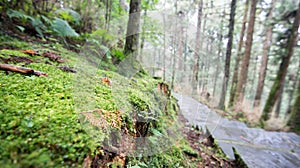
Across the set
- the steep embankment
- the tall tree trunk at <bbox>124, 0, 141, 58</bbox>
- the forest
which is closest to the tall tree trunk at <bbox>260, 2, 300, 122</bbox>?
the forest

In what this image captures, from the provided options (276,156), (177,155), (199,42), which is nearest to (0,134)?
(177,155)

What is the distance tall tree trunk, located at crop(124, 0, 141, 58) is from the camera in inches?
136

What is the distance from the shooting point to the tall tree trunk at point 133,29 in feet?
11.3

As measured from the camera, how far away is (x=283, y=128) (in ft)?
18.7

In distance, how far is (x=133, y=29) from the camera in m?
3.49

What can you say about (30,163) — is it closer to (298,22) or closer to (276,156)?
(276,156)

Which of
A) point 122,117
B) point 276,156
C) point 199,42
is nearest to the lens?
point 122,117

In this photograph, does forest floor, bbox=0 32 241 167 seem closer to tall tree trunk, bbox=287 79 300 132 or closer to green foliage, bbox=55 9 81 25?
green foliage, bbox=55 9 81 25

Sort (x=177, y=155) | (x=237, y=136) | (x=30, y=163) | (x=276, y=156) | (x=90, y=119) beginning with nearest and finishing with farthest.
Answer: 1. (x=30, y=163)
2. (x=90, y=119)
3. (x=177, y=155)
4. (x=276, y=156)
5. (x=237, y=136)

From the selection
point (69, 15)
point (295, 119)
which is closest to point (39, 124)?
point (69, 15)

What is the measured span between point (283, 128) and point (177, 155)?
5729 mm

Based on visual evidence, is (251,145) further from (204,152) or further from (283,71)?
(283,71)

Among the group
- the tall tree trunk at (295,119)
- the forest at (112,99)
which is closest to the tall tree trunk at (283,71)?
the forest at (112,99)

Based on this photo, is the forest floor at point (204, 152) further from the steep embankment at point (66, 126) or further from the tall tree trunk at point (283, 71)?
the tall tree trunk at point (283, 71)
